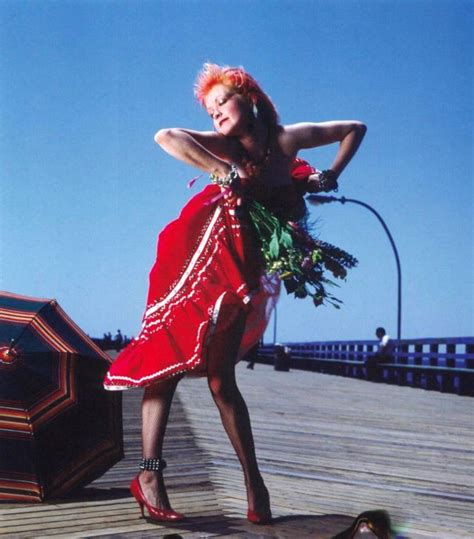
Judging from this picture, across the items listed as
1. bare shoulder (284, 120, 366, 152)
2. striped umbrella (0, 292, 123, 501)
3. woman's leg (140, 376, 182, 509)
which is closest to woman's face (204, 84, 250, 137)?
bare shoulder (284, 120, 366, 152)

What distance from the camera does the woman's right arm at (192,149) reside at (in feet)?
8.61

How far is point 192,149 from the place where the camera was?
2.62 metres

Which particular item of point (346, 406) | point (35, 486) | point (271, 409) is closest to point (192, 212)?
point (35, 486)

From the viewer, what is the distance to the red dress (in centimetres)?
263

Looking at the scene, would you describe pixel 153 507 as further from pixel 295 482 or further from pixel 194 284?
pixel 295 482

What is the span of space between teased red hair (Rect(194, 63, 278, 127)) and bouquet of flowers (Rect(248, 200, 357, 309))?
1.08ft

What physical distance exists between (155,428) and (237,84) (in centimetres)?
112

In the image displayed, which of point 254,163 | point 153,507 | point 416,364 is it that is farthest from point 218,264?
point 416,364

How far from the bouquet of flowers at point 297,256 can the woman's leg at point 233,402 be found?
0.65 feet

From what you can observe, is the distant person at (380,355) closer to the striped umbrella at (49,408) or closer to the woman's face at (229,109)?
the striped umbrella at (49,408)

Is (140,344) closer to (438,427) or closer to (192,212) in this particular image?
(192,212)

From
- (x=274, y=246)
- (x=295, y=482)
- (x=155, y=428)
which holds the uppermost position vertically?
(x=274, y=246)

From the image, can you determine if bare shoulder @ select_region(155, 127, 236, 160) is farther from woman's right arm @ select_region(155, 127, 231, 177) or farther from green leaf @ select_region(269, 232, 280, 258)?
green leaf @ select_region(269, 232, 280, 258)

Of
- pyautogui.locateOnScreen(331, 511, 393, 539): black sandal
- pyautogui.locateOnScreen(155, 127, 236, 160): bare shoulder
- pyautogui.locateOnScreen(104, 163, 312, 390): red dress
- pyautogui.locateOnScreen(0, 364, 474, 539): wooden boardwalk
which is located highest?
pyautogui.locateOnScreen(155, 127, 236, 160): bare shoulder
